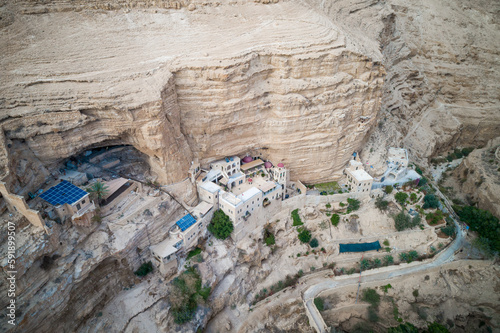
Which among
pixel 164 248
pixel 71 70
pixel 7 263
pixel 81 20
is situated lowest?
pixel 164 248

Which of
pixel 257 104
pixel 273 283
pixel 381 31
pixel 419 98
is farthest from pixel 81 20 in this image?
pixel 419 98

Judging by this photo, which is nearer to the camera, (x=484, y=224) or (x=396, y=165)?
(x=484, y=224)

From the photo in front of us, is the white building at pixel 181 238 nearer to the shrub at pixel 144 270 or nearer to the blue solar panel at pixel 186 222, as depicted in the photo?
the blue solar panel at pixel 186 222

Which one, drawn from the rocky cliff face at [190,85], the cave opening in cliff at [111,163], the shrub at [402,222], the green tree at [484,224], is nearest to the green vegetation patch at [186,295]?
the rocky cliff face at [190,85]

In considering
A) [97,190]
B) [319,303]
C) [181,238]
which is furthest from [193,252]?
[319,303]

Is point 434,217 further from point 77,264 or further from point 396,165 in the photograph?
point 77,264

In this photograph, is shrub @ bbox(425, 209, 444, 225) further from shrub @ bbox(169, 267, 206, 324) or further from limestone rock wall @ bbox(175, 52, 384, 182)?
shrub @ bbox(169, 267, 206, 324)

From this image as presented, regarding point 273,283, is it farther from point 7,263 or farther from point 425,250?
point 7,263
